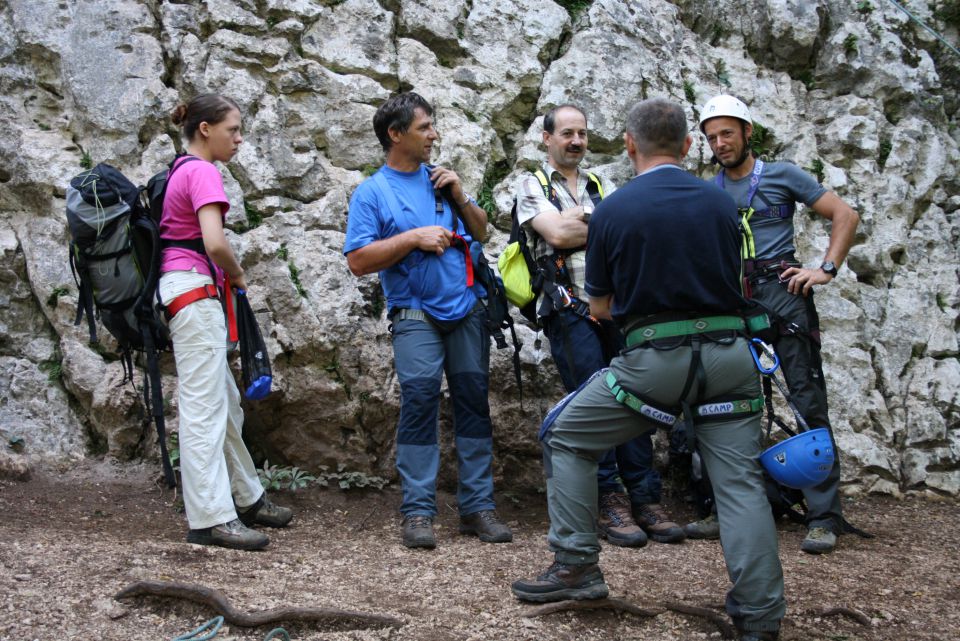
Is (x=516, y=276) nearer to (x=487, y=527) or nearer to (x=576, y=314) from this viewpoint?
(x=576, y=314)

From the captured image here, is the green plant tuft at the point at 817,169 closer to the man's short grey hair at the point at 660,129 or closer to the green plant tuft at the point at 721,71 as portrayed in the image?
the green plant tuft at the point at 721,71

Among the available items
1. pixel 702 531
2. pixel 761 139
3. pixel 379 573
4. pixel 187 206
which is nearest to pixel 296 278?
pixel 187 206

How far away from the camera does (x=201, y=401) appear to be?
16.0ft

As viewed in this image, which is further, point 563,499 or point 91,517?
point 91,517

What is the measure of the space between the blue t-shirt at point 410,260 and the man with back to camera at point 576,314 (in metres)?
0.58

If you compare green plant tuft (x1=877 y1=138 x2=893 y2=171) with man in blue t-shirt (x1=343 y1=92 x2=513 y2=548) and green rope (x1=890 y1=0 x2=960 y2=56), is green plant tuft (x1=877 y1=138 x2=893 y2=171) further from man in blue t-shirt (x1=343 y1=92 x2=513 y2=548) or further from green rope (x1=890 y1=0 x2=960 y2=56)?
man in blue t-shirt (x1=343 y1=92 x2=513 y2=548)

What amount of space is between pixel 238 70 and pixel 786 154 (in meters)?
5.54

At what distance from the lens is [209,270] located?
16.7ft

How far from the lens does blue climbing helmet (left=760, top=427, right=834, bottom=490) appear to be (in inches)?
144

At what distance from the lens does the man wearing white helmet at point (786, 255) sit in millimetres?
5523

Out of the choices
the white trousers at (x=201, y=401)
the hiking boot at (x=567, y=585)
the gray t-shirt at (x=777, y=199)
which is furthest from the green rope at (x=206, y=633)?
the gray t-shirt at (x=777, y=199)

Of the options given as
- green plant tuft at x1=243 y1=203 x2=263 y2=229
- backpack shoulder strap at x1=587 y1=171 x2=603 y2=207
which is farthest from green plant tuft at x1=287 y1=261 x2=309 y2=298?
backpack shoulder strap at x1=587 y1=171 x2=603 y2=207

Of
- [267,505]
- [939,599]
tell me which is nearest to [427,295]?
[267,505]

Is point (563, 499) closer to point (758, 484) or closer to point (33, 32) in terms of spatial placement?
point (758, 484)
